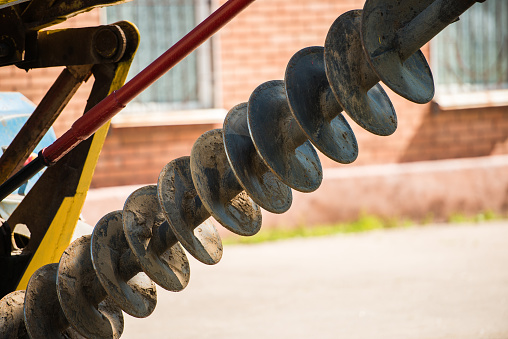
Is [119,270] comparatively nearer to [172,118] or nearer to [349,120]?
[172,118]

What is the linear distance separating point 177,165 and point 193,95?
539cm

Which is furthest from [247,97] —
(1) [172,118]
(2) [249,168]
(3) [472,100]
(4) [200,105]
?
(2) [249,168]

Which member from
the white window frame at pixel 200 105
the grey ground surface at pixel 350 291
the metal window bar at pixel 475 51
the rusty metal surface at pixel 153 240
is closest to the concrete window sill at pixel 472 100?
the metal window bar at pixel 475 51

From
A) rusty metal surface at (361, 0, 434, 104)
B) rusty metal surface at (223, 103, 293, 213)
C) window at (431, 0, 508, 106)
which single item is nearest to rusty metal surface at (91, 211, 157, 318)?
rusty metal surface at (223, 103, 293, 213)

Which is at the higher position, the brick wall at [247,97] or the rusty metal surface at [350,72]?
the rusty metal surface at [350,72]

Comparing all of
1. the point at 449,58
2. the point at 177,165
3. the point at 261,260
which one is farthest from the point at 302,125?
the point at 449,58

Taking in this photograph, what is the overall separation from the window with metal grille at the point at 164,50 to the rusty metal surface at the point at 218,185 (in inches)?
206

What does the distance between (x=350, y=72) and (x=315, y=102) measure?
0.16 m

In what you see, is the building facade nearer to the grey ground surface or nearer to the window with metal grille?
the window with metal grille

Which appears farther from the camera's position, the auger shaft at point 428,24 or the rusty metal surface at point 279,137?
the rusty metal surface at point 279,137

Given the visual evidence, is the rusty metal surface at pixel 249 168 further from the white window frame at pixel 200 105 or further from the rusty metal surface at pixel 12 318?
the white window frame at pixel 200 105

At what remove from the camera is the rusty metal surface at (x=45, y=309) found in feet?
8.09

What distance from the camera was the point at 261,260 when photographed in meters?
6.87

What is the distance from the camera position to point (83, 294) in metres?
2.46
